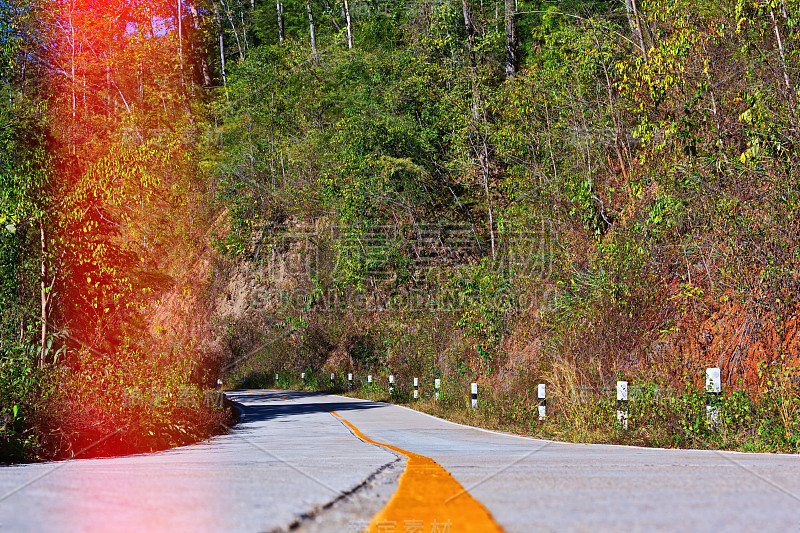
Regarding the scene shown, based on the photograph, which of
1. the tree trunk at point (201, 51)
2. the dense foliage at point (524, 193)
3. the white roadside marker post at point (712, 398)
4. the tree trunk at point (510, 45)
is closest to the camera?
the white roadside marker post at point (712, 398)

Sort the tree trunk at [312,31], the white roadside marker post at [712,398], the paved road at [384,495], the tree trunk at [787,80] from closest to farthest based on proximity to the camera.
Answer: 1. the paved road at [384,495]
2. the white roadside marker post at [712,398]
3. the tree trunk at [787,80]
4. the tree trunk at [312,31]

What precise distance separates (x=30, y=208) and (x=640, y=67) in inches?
502

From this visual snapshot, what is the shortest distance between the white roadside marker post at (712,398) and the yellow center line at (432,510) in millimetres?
7035

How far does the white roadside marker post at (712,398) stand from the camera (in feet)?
36.6

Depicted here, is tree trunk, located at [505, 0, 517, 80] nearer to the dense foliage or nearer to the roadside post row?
the dense foliage

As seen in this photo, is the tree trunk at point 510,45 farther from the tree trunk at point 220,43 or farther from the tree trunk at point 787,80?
the tree trunk at point 220,43

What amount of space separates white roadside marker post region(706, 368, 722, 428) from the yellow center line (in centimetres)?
704

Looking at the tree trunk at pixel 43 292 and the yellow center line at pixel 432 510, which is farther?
the tree trunk at pixel 43 292

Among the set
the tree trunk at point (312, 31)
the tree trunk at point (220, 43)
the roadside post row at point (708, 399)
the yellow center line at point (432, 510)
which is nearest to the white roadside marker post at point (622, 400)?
the roadside post row at point (708, 399)

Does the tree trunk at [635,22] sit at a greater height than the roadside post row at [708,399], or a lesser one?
greater

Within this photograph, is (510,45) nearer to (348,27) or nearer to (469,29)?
(469,29)

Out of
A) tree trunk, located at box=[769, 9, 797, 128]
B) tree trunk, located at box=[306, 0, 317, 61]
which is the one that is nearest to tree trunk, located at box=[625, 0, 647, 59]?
tree trunk, located at box=[769, 9, 797, 128]

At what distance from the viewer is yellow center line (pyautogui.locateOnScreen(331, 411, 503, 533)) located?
3518mm

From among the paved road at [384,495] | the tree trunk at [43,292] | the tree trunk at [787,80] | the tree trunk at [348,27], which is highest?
the tree trunk at [348,27]
